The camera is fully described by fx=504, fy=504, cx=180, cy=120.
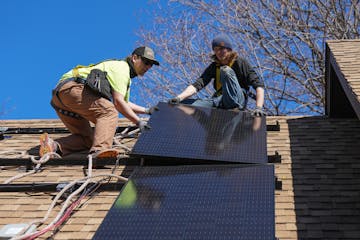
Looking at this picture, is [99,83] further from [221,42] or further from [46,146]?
[221,42]

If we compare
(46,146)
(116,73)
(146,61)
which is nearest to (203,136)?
(116,73)

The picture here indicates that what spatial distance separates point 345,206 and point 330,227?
1.08ft

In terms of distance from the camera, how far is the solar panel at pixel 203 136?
3.72m

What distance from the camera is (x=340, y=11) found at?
51.1 ft

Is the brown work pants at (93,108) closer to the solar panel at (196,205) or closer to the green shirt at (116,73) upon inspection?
the green shirt at (116,73)

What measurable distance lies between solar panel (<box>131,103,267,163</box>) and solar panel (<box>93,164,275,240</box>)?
207mm

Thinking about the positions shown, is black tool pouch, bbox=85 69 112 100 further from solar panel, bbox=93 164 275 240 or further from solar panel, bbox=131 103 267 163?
solar panel, bbox=93 164 275 240

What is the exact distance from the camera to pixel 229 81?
5.05 metres

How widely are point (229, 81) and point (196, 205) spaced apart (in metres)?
2.33

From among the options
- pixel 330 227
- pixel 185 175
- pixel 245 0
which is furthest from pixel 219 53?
pixel 245 0

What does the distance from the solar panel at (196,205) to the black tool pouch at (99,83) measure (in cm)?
120

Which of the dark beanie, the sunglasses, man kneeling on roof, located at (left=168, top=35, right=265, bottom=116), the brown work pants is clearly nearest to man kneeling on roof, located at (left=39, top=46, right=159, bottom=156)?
the brown work pants

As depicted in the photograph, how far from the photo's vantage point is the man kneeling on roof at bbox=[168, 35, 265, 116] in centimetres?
507

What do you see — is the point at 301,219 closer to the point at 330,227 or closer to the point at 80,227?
the point at 330,227
